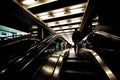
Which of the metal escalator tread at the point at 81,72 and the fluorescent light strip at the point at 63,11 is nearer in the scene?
the metal escalator tread at the point at 81,72

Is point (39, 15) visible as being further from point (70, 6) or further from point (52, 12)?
point (70, 6)

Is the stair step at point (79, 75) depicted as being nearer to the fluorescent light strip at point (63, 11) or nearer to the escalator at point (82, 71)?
the escalator at point (82, 71)

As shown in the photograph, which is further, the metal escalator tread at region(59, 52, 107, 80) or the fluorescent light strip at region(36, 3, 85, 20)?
the fluorescent light strip at region(36, 3, 85, 20)

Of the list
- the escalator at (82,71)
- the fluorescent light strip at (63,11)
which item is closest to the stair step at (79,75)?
the escalator at (82,71)

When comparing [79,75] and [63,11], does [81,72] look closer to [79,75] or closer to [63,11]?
[79,75]

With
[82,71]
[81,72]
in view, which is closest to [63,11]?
[82,71]

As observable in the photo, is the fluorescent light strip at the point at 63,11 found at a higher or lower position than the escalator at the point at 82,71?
higher

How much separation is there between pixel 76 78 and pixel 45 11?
544 cm

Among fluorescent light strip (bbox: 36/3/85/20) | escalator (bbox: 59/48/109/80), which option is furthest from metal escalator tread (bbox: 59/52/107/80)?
fluorescent light strip (bbox: 36/3/85/20)

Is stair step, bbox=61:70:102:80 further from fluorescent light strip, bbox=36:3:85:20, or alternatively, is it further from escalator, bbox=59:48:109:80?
fluorescent light strip, bbox=36:3:85:20

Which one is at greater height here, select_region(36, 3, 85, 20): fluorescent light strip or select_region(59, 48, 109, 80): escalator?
select_region(36, 3, 85, 20): fluorescent light strip

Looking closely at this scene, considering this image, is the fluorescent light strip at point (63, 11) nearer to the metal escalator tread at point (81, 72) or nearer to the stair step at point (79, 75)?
the metal escalator tread at point (81, 72)

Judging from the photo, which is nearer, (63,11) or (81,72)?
(81,72)

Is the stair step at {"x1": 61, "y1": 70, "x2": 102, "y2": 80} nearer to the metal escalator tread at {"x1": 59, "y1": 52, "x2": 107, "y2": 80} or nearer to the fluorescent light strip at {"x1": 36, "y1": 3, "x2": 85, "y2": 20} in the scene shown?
the metal escalator tread at {"x1": 59, "y1": 52, "x2": 107, "y2": 80}
